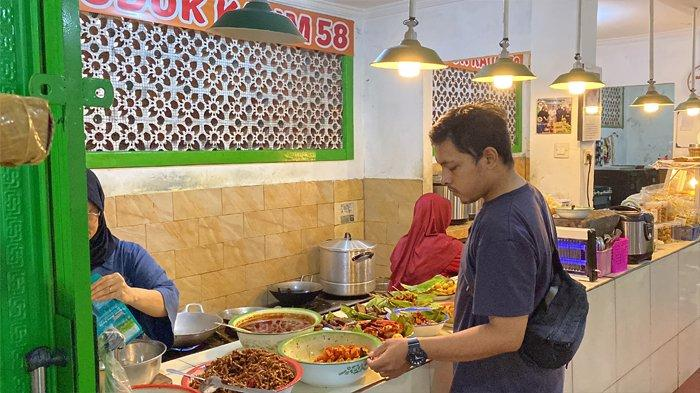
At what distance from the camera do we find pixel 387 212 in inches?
227

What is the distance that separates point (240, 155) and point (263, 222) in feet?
1.99

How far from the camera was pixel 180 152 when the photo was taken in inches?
173

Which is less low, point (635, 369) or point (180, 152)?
point (180, 152)

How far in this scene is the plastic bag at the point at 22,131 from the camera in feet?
2.29

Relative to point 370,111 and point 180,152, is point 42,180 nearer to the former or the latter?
point 180,152

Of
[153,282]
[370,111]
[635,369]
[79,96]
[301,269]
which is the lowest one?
[635,369]

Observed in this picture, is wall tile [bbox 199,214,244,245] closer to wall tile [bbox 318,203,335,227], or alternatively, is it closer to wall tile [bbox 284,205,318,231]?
wall tile [bbox 284,205,318,231]

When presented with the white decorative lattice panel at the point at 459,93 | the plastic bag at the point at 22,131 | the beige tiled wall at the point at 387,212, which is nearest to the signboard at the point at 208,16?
the white decorative lattice panel at the point at 459,93

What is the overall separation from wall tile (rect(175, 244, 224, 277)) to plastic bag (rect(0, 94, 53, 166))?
12.3 ft

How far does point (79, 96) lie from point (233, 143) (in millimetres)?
3967

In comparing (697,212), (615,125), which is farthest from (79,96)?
(615,125)

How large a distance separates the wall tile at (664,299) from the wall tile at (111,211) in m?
3.74

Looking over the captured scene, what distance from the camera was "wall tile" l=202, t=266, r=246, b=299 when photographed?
459 centimetres

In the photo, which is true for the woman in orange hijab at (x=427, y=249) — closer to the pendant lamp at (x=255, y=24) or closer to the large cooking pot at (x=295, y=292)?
the large cooking pot at (x=295, y=292)
